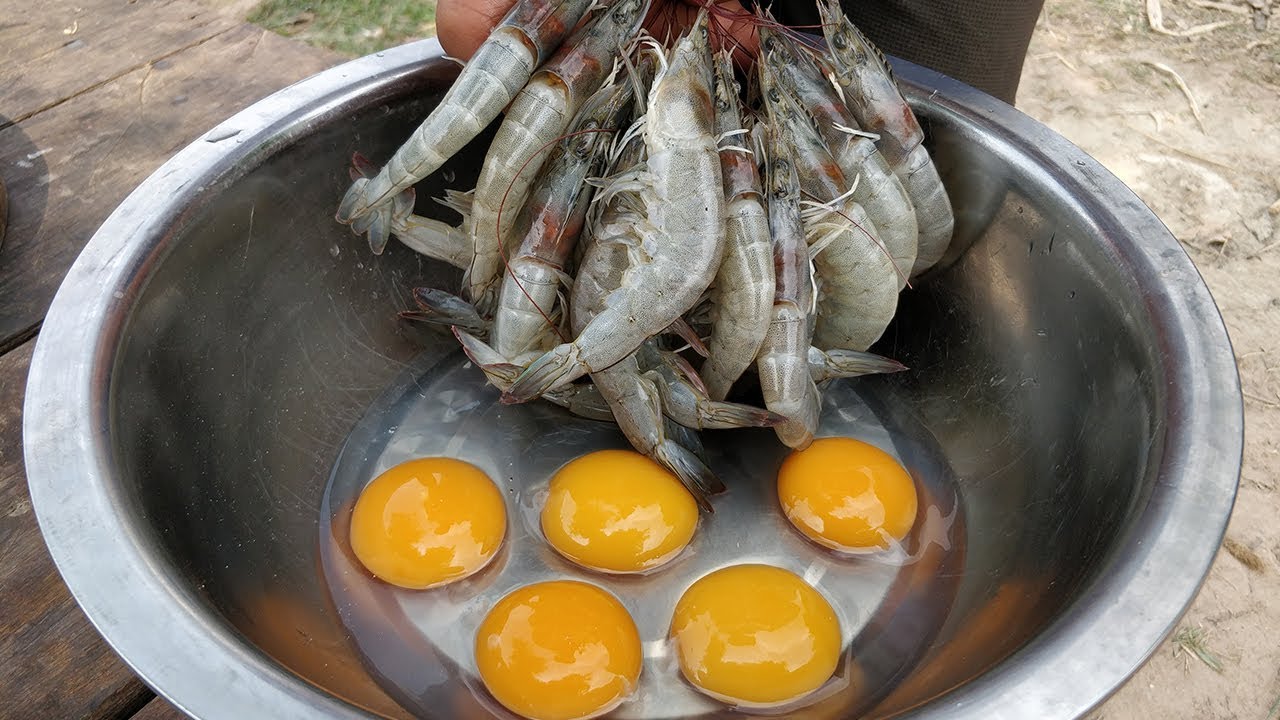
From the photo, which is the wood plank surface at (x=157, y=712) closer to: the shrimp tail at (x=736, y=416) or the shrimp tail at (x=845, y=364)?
the shrimp tail at (x=736, y=416)

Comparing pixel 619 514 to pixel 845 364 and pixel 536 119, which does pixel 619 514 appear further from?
pixel 536 119

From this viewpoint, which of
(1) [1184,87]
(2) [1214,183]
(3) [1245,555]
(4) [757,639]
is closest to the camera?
(4) [757,639]

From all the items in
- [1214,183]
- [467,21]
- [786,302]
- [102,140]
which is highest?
[467,21]

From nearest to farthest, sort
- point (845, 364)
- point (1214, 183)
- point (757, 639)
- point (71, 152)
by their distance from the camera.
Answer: point (757, 639), point (845, 364), point (71, 152), point (1214, 183)

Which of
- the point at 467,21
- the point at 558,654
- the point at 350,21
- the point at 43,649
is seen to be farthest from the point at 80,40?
the point at 558,654

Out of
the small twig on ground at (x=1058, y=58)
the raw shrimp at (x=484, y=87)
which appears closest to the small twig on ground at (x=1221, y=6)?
the small twig on ground at (x=1058, y=58)

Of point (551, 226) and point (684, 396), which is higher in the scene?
point (551, 226)

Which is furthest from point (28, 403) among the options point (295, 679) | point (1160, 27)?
point (1160, 27)
